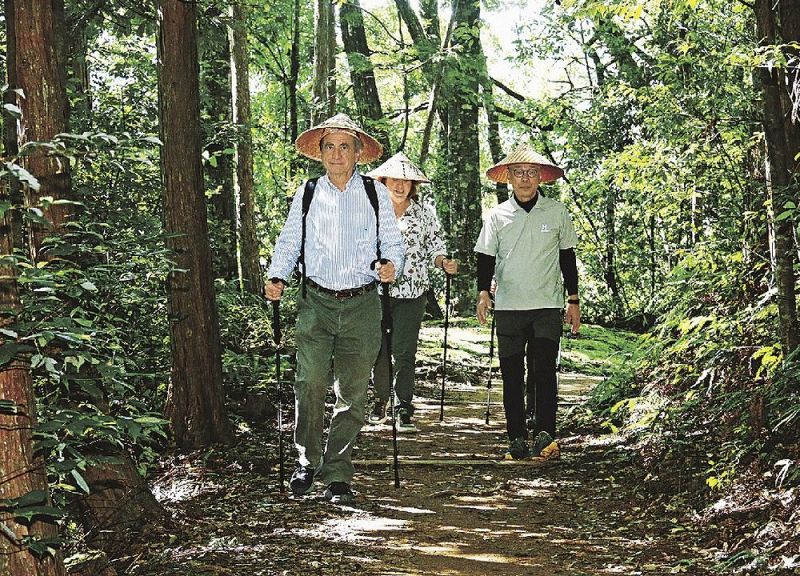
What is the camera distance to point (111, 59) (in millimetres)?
10391

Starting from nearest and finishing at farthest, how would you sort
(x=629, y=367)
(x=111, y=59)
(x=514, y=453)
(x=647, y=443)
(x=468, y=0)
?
(x=647, y=443) → (x=514, y=453) → (x=629, y=367) → (x=111, y=59) → (x=468, y=0)

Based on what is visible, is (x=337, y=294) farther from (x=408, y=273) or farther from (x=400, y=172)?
(x=400, y=172)

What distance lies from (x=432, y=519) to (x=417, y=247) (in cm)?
410

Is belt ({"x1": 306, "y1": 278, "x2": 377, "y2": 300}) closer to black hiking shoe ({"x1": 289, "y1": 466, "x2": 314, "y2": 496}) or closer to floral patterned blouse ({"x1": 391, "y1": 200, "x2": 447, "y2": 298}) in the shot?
black hiking shoe ({"x1": 289, "y1": 466, "x2": 314, "y2": 496})

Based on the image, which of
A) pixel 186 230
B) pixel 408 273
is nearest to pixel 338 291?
pixel 186 230

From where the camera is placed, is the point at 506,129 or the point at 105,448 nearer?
the point at 105,448

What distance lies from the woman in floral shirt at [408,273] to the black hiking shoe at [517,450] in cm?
174

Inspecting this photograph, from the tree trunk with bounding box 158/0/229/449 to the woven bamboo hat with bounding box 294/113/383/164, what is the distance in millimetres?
1019

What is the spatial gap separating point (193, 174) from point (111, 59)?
393 cm

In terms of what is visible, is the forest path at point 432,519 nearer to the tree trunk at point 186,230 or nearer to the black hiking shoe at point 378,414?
the tree trunk at point 186,230

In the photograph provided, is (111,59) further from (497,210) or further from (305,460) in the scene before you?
(305,460)

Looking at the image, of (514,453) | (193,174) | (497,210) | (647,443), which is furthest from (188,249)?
(647,443)

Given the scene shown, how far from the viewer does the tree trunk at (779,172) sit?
5934 mm

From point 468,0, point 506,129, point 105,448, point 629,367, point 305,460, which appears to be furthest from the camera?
point 506,129
